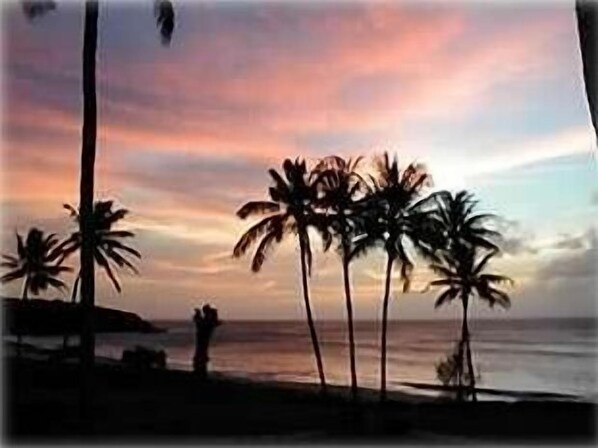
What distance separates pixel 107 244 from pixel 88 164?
3455 mm

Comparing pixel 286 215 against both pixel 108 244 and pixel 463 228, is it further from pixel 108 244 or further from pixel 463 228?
pixel 463 228

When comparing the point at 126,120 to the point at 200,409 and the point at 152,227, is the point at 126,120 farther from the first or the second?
the point at 200,409

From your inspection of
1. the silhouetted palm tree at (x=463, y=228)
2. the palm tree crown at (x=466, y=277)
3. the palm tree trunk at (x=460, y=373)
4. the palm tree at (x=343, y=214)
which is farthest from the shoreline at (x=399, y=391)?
the palm tree crown at (x=466, y=277)

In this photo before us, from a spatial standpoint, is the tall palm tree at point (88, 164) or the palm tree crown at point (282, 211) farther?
the palm tree crown at point (282, 211)

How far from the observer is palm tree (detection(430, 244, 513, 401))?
1405 cm

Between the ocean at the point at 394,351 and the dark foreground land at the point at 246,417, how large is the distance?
1.64 m

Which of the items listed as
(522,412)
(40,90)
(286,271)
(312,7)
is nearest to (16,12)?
(40,90)

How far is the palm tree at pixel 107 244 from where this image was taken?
11.1 metres

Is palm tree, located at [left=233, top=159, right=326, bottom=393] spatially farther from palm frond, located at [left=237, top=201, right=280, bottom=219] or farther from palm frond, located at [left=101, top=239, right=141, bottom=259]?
palm frond, located at [left=101, top=239, right=141, bottom=259]

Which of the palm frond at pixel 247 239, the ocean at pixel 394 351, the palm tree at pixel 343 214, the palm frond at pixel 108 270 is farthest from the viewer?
the ocean at pixel 394 351

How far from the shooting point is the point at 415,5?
30.7ft

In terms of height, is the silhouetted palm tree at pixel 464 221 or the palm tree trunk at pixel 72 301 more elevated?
the silhouetted palm tree at pixel 464 221

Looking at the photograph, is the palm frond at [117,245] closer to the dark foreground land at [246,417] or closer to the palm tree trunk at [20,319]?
the palm tree trunk at [20,319]

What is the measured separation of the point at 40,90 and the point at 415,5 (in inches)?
137
